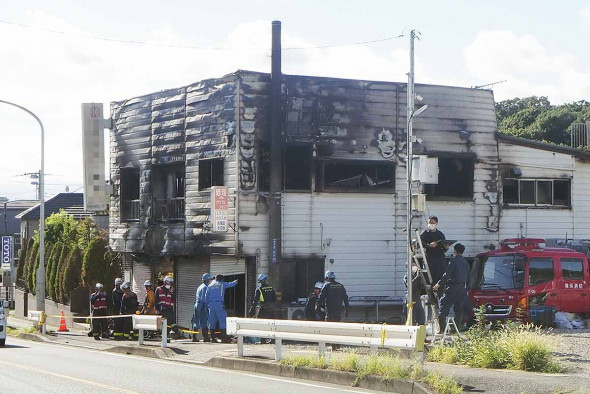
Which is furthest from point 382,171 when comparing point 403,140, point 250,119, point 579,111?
point 579,111

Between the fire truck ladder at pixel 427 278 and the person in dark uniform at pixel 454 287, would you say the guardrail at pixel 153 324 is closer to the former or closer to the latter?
the fire truck ladder at pixel 427 278

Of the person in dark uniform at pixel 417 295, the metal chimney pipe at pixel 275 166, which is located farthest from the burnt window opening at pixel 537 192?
the person in dark uniform at pixel 417 295

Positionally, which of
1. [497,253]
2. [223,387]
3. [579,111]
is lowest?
[223,387]

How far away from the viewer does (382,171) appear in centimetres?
2788

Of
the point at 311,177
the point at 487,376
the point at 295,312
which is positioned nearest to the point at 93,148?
the point at 311,177

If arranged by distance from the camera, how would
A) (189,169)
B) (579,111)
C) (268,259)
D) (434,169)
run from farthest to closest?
(579,111)
(189,169)
(268,259)
(434,169)

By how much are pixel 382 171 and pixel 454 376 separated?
1507 centimetres

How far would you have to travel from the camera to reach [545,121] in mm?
65125

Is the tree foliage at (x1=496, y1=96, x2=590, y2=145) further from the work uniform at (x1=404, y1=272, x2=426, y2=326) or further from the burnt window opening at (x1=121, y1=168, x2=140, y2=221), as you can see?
the work uniform at (x1=404, y1=272, x2=426, y2=326)

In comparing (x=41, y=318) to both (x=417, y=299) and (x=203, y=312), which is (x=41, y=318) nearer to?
(x=203, y=312)

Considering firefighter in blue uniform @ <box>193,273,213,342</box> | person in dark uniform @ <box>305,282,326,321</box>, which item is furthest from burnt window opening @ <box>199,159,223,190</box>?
person in dark uniform @ <box>305,282,326,321</box>

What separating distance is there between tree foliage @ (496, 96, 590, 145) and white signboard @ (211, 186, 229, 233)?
4094cm

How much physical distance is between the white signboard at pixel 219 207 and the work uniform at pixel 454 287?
31.8 feet

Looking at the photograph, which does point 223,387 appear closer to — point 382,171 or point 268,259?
point 268,259
